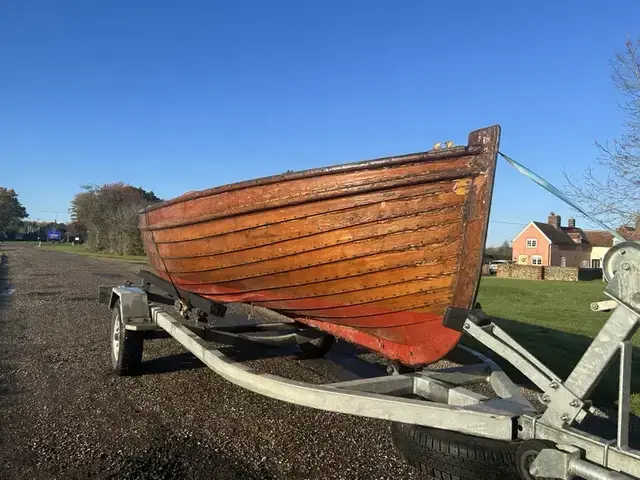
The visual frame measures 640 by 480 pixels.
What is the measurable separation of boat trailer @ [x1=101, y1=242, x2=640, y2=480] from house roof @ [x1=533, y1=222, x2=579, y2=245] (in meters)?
54.9

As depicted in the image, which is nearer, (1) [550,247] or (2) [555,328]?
(2) [555,328]

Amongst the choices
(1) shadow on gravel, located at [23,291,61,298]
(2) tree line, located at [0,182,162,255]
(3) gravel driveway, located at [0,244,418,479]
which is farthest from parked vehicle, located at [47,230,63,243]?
(3) gravel driveway, located at [0,244,418,479]

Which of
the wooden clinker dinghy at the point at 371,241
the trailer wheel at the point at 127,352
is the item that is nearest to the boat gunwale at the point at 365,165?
the wooden clinker dinghy at the point at 371,241

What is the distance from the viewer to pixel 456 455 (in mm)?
3006

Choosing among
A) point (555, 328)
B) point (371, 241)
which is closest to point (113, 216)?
point (555, 328)

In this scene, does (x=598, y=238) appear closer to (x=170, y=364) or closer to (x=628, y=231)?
(x=628, y=231)

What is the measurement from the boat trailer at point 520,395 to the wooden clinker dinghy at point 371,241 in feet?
1.02

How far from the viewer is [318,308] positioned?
13.7 ft

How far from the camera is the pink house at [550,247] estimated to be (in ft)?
176

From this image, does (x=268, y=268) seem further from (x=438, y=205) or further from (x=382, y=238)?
(x=438, y=205)

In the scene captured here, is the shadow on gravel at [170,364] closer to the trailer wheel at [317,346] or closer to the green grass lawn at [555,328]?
the trailer wheel at [317,346]

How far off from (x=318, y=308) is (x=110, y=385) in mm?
2724

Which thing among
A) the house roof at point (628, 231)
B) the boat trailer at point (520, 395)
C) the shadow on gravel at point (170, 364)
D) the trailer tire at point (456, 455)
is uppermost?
the house roof at point (628, 231)

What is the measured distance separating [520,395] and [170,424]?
282cm
